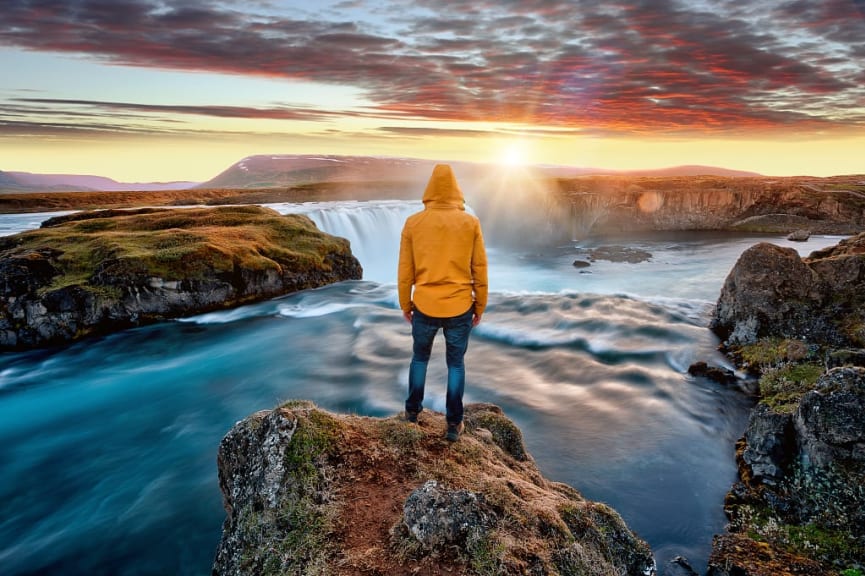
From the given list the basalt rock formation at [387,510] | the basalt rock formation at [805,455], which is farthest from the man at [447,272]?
the basalt rock formation at [805,455]

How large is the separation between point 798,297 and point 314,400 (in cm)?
1675

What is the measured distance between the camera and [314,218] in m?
41.5

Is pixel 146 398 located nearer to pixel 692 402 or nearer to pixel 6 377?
pixel 6 377

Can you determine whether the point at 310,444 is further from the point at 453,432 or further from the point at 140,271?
the point at 140,271

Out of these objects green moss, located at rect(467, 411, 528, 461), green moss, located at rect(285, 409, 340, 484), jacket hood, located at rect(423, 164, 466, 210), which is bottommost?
green moss, located at rect(467, 411, 528, 461)

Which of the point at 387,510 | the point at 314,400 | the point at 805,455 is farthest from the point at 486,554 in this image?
the point at 314,400

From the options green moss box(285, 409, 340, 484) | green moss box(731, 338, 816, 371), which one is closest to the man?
green moss box(285, 409, 340, 484)

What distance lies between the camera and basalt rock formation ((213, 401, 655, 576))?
14.4ft

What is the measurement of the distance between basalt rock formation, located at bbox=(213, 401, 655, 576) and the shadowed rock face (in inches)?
533

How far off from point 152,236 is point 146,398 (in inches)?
543

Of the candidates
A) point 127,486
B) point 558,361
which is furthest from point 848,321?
point 127,486

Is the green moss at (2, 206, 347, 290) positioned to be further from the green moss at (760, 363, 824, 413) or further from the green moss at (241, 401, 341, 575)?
the green moss at (760, 363, 824, 413)

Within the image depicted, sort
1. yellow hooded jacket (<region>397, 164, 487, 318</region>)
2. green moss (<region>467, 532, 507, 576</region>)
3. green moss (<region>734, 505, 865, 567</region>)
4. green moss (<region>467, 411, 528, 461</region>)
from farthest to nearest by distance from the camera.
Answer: green moss (<region>467, 411, 528, 461</region>) → green moss (<region>734, 505, 865, 567</region>) → yellow hooded jacket (<region>397, 164, 487, 318</region>) → green moss (<region>467, 532, 507, 576</region>)

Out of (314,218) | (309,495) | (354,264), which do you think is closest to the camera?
(309,495)
